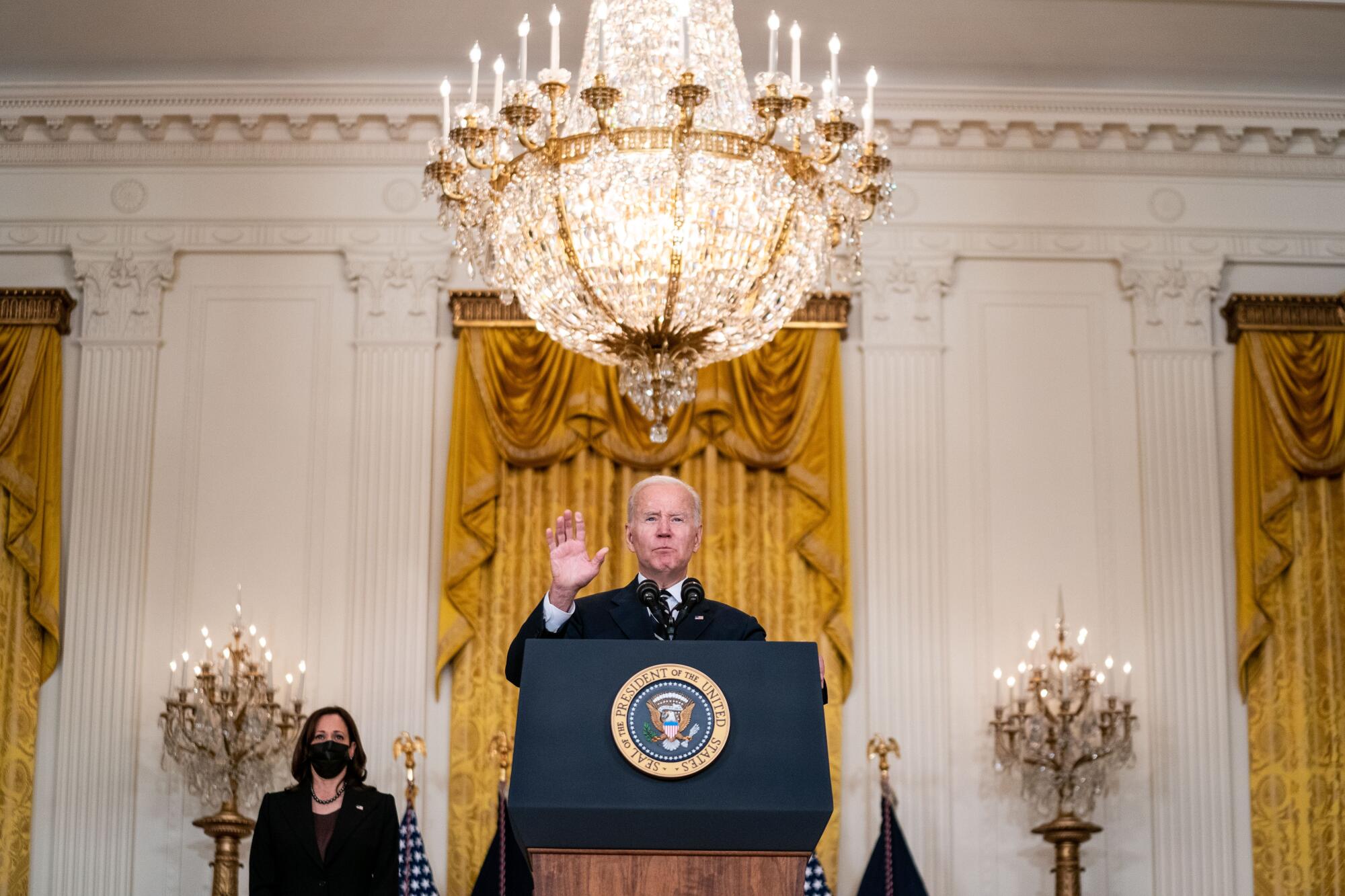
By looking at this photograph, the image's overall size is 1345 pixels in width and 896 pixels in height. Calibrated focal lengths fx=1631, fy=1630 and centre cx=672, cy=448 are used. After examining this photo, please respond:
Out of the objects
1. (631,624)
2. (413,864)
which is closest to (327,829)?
(413,864)

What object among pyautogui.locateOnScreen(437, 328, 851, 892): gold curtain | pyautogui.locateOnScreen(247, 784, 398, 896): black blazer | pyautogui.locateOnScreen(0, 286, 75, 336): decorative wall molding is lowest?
pyautogui.locateOnScreen(247, 784, 398, 896): black blazer

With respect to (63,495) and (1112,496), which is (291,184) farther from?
(1112,496)

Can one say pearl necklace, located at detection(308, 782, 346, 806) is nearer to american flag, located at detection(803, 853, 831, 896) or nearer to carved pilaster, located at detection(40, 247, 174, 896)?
carved pilaster, located at detection(40, 247, 174, 896)

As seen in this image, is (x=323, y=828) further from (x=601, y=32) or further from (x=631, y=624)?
(x=601, y=32)

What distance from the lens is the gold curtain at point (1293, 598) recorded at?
8.45m

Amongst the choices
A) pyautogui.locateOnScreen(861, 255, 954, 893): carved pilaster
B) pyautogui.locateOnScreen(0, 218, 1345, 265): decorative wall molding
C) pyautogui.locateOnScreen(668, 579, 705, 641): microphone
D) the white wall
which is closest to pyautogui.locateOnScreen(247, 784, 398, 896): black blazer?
the white wall

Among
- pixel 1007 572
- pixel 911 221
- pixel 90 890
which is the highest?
pixel 911 221

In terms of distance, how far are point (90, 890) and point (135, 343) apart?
294cm

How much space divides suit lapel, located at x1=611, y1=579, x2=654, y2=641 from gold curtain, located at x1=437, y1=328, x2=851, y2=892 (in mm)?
4398

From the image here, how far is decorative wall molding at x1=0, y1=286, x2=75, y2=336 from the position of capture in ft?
29.6

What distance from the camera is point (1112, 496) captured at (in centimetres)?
897

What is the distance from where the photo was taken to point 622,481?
29.3 feet

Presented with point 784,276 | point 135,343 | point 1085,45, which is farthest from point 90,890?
point 1085,45

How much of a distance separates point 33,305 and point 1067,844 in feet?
20.4
